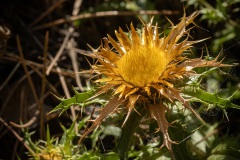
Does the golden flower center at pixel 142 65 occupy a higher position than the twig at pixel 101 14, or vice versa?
the twig at pixel 101 14

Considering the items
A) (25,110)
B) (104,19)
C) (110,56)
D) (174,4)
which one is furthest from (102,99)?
(104,19)

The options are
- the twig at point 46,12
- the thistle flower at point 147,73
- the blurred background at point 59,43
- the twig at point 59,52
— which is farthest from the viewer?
the twig at point 46,12

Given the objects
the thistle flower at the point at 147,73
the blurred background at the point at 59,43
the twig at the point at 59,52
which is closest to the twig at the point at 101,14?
the blurred background at the point at 59,43

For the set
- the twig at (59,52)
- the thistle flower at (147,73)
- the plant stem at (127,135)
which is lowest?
the plant stem at (127,135)

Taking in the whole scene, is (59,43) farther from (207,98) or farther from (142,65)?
(207,98)

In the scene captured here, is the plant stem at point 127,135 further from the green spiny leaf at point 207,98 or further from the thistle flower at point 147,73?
the green spiny leaf at point 207,98

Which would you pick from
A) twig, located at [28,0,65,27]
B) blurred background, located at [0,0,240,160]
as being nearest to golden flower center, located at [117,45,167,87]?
blurred background, located at [0,0,240,160]

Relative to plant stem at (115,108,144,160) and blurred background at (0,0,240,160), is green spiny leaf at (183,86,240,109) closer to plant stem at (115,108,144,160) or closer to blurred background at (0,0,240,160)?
plant stem at (115,108,144,160)

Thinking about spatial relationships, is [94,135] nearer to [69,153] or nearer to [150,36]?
[69,153]
